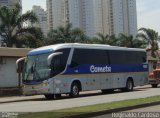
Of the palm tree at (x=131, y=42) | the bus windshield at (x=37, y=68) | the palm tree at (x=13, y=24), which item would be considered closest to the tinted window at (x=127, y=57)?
the bus windshield at (x=37, y=68)

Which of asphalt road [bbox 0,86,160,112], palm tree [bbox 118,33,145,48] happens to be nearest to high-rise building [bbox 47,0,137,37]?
palm tree [bbox 118,33,145,48]

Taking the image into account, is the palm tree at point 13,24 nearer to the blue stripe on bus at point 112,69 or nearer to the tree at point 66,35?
the tree at point 66,35

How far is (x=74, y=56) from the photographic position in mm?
29016

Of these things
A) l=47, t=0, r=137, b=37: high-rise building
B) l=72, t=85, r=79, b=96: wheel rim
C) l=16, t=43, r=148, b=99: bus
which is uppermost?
l=47, t=0, r=137, b=37: high-rise building

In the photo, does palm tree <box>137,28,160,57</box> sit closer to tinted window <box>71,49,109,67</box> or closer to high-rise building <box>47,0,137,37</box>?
high-rise building <box>47,0,137,37</box>

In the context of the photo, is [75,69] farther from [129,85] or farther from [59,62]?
[129,85]

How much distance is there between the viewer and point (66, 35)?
59219 millimetres

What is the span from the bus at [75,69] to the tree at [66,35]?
929 inches

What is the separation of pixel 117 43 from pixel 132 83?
34.9m

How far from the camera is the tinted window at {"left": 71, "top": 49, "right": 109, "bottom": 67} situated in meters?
29.2

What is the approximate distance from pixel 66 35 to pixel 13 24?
43.3 ft

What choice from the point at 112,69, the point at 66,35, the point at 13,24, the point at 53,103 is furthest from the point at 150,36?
the point at 53,103

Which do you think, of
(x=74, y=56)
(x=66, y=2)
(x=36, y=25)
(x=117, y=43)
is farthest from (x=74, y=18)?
(x=74, y=56)

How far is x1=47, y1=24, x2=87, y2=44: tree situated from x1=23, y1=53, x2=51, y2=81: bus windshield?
29.6m
